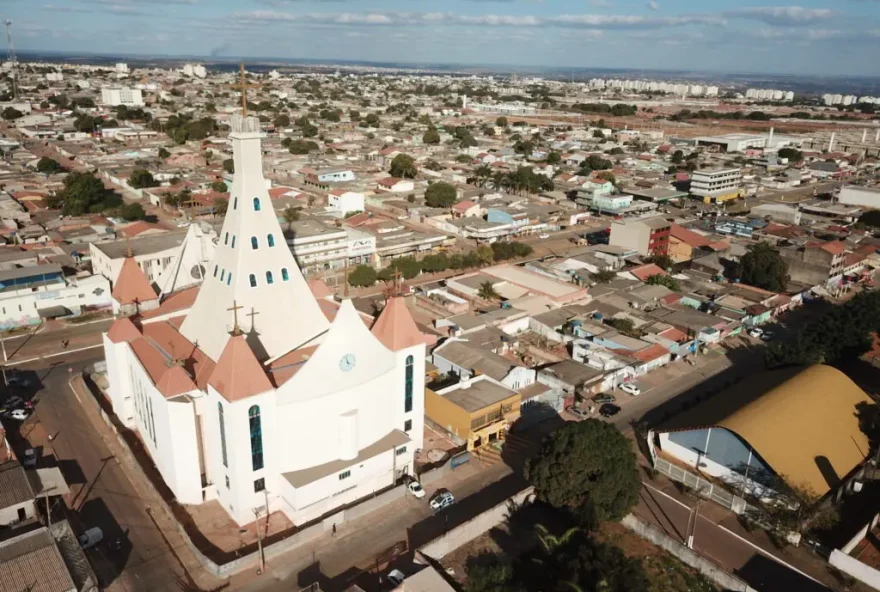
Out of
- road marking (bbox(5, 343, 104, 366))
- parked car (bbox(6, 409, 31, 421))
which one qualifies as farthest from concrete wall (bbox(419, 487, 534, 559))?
road marking (bbox(5, 343, 104, 366))

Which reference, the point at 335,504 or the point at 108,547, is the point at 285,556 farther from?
the point at 108,547

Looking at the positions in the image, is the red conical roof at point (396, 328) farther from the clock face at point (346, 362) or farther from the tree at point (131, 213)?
the tree at point (131, 213)

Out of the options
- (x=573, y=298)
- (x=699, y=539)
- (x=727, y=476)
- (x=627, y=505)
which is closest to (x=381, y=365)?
(x=627, y=505)

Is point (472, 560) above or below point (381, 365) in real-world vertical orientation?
below

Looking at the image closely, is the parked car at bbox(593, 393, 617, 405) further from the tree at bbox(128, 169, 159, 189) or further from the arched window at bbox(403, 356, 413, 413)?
the tree at bbox(128, 169, 159, 189)

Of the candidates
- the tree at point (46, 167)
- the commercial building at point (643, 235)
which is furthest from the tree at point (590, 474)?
the tree at point (46, 167)

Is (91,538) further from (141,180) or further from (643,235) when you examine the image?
(141,180)
